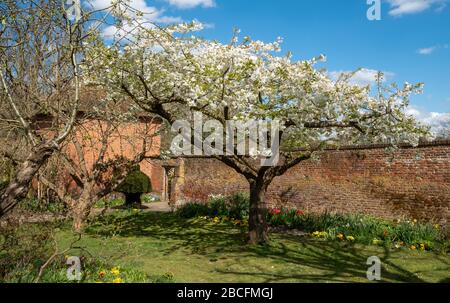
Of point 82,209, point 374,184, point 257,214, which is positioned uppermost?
point 374,184

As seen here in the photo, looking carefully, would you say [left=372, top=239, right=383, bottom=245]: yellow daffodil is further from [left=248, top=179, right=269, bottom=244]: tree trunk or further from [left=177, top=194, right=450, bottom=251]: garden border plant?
[left=248, top=179, right=269, bottom=244]: tree trunk

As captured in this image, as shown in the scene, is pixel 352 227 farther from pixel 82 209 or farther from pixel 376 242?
pixel 82 209

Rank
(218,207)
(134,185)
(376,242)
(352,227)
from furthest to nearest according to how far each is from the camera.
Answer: (134,185) → (218,207) → (352,227) → (376,242)

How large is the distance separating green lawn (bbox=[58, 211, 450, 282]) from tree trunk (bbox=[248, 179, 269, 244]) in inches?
12.7

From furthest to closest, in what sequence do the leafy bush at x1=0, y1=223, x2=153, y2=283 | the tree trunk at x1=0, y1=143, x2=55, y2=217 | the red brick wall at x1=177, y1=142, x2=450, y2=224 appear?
the red brick wall at x1=177, y1=142, x2=450, y2=224
the leafy bush at x1=0, y1=223, x2=153, y2=283
the tree trunk at x1=0, y1=143, x2=55, y2=217

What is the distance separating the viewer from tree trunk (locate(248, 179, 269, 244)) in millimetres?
10594

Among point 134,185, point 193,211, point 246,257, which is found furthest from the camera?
point 134,185

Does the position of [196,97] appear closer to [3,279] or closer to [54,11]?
[54,11]

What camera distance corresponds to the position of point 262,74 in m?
8.94

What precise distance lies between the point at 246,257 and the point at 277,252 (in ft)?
2.96

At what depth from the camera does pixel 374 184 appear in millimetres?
13117

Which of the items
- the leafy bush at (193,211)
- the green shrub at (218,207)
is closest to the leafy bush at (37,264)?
the green shrub at (218,207)

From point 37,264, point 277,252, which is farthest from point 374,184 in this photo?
point 37,264

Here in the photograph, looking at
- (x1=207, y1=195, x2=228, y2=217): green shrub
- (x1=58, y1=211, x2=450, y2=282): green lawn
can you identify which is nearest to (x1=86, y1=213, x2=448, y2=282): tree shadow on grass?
(x1=58, y1=211, x2=450, y2=282): green lawn
